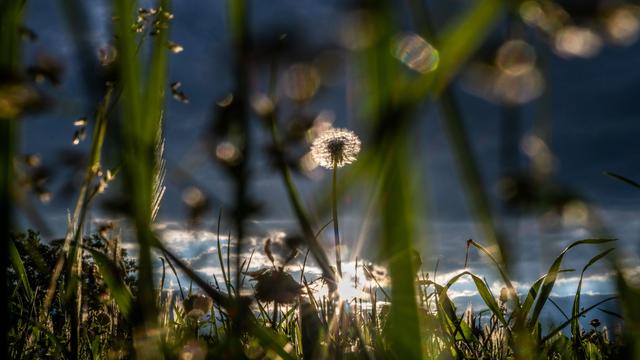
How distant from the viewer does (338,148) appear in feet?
7.47

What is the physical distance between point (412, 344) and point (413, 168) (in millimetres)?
235

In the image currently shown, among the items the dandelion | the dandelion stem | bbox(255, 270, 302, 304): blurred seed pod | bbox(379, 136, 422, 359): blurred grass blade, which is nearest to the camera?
bbox(379, 136, 422, 359): blurred grass blade

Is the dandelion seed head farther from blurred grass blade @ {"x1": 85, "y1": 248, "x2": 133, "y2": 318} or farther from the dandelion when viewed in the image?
blurred grass blade @ {"x1": 85, "y1": 248, "x2": 133, "y2": 318}

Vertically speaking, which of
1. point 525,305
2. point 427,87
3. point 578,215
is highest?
point 427,87

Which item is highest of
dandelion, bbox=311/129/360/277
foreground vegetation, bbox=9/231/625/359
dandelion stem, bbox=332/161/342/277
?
dandelion, bbox=311/129/360/277

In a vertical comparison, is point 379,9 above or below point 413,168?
above

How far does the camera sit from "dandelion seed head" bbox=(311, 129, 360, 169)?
7.50ft

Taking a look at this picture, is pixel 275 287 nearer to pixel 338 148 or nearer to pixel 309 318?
pixel 309 318

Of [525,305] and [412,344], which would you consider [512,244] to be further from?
[525,305]

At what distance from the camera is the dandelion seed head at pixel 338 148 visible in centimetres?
229

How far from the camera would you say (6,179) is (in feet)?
3.00

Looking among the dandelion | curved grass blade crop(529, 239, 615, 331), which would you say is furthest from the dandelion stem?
curved grass blade crop(529, 239, 615, 331)

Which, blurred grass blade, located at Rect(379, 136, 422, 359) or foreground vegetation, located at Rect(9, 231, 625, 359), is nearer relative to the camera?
blurred grass blade, located at Rect(379, 136, 422, 359)

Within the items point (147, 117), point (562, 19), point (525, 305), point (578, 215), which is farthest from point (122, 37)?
point (525, 305)
